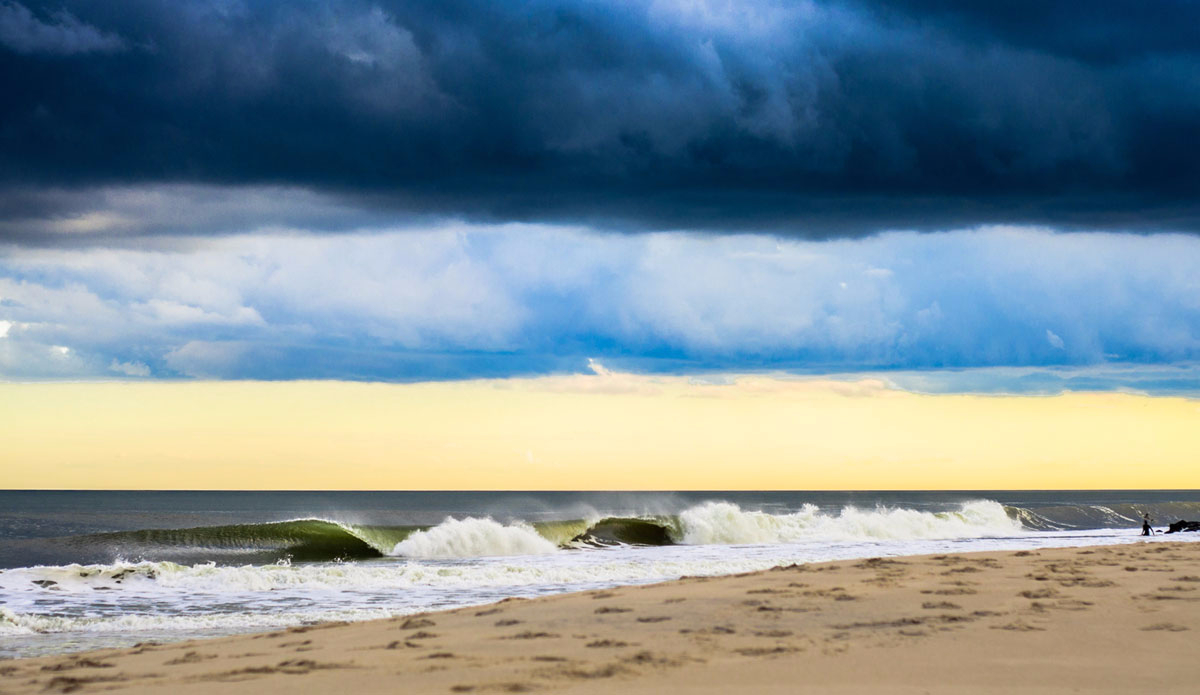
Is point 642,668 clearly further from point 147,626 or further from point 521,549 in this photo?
point 521,549

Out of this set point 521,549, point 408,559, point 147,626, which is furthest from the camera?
point 521,549

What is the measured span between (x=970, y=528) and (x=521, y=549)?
23727mm

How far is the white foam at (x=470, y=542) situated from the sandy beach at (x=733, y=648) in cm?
2084

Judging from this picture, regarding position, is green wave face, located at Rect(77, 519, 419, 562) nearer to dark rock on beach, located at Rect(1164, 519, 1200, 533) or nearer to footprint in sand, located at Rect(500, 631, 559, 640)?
footprint in sand, located at Rect(500, 631, 559, 640)

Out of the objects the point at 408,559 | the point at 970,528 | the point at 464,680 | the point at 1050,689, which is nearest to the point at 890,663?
the point at 1050,689

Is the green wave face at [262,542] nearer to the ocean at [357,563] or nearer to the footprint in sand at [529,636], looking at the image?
the ocean at [357,563]

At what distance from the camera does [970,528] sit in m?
47.0

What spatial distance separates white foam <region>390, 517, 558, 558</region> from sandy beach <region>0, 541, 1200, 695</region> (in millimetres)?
20837

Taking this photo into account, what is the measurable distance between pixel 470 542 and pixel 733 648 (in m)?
26.1

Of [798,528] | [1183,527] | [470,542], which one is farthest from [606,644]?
[1183,527]

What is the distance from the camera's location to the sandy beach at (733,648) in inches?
288

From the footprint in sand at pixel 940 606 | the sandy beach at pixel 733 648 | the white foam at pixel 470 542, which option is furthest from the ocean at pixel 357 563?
the footprint in sand at pixel 940 606

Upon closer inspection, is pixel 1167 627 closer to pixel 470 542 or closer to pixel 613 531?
pixel 470 542

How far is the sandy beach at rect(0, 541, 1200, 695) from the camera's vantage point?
24.0 ft
